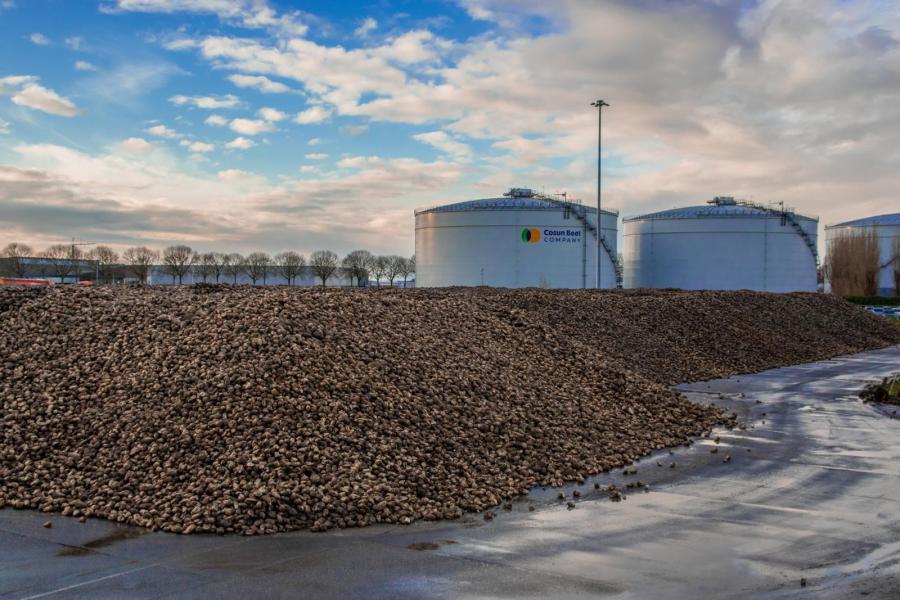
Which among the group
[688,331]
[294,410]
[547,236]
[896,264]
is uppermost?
[547,236]

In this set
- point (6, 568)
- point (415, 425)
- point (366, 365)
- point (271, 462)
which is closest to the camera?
point (6, 568)

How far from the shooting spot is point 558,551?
789 cm

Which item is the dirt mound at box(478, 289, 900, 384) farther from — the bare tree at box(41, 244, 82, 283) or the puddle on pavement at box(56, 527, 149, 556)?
the bare tree at box(41, 244, 82, 283)

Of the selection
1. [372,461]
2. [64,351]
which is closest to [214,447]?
[372,461]

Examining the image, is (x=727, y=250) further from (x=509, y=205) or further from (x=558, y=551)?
(x=558, y=551)

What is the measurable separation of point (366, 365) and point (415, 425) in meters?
1.76

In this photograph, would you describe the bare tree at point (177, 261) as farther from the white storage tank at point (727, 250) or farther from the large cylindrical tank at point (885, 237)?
the large cylindrical tank at point (885, 237)

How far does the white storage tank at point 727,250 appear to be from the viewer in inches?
2223

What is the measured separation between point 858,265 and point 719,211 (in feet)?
71.8

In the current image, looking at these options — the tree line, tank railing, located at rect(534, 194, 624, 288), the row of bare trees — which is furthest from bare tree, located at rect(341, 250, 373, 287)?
the row of bare trees

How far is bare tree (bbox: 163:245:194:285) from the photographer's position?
76.7 metres

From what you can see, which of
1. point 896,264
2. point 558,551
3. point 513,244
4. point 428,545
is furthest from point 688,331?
point 896,264

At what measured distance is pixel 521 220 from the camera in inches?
2020

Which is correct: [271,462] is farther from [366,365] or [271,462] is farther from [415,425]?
[366,365]
